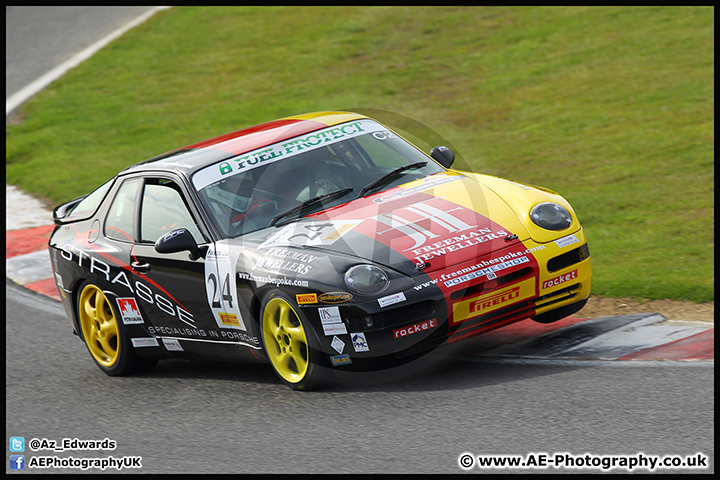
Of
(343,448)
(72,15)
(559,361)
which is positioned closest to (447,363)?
(559,361)

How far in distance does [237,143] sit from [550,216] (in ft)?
7.21

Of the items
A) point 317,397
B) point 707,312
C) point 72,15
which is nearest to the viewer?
point 317,397

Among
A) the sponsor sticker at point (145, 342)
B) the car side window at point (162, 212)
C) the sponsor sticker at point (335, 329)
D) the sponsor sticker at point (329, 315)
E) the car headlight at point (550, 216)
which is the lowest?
the sponsor sticker at point (145, 342)

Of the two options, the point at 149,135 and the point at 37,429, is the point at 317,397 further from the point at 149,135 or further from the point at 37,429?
the point at 149,135

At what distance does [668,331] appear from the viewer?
5391mm

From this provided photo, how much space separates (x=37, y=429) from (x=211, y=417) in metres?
1.08

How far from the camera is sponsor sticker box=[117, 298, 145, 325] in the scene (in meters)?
5.86

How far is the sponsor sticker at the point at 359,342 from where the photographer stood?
4.54 meters

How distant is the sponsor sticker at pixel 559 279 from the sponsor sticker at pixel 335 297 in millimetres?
1218

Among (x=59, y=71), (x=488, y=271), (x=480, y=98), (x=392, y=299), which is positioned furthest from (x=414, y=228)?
(x=59, y=71)

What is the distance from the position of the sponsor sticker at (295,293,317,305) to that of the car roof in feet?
4.76

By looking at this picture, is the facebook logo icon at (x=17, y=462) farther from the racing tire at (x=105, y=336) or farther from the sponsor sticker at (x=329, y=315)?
the sponsor sticker at (x=329, y=315)

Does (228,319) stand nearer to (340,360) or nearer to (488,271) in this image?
(340,360)

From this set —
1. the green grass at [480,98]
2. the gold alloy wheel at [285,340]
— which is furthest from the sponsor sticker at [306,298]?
the green grass at [480,98]
